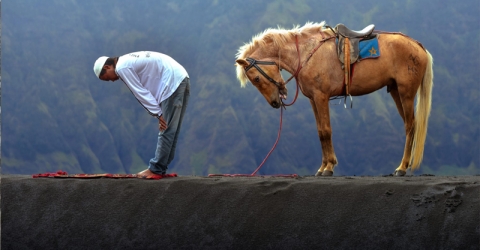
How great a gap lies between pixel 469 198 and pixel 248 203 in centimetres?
183

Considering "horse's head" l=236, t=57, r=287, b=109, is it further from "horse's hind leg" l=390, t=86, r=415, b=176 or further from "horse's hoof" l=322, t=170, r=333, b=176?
"horse's hind leg" l=390, t=86, r=415, b=176

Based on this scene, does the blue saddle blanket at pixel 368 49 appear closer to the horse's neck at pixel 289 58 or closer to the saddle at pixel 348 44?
the saddle at pixel 348 44

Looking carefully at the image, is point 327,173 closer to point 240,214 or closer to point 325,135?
point 325,135

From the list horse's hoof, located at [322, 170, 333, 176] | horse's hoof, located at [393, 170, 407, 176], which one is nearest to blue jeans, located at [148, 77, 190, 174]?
horse's hoof, located at [322, 170, 333, 176]

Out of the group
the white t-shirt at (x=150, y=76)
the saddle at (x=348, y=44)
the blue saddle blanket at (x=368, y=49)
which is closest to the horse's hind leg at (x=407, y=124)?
the blue saddle blanket at (x=368, y=49)

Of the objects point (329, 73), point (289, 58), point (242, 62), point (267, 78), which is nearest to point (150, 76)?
point (242, 62)

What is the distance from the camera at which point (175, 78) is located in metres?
7.07

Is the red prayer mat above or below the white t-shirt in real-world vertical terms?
below

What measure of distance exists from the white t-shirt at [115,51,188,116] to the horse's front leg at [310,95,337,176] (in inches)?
66.5

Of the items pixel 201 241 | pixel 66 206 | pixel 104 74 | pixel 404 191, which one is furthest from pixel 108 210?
pixel 404 191

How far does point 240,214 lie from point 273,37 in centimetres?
300

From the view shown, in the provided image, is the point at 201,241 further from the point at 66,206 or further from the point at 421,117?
the point at 421,117

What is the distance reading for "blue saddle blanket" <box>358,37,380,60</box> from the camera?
802cm

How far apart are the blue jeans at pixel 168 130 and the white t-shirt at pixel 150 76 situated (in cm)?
6
